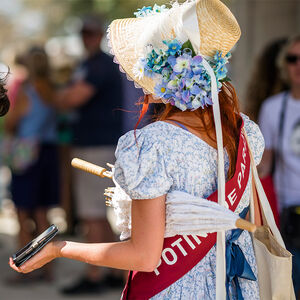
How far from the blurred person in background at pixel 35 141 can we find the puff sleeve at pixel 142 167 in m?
3.30

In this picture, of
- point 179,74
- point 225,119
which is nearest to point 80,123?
point 225,119

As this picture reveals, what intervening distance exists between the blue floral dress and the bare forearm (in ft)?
0.50

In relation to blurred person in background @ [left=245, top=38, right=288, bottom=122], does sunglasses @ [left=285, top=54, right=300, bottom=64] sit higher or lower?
higher

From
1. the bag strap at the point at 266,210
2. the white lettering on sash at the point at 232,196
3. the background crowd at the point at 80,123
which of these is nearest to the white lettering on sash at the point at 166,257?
the white lettering on sash at the point at 232,196

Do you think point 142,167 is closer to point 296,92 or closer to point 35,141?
point 296,92

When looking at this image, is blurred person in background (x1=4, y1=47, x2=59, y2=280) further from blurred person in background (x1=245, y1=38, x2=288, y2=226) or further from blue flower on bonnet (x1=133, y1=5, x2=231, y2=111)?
blue flower on bonnet (x1=133, y1=5, x2=231, y2=111)

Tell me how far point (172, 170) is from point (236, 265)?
1.29ft

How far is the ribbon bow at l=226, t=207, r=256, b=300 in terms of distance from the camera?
200 cm

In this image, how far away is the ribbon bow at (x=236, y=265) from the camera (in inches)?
78.5

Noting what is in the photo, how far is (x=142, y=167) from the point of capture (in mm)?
1818

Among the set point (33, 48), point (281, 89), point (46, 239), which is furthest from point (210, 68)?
point (33, 48)

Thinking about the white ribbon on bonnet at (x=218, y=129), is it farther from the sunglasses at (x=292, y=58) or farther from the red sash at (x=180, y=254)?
the sunglasses at (x=292, y=58)

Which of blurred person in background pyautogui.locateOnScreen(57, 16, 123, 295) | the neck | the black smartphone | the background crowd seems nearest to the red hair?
the black smartphone

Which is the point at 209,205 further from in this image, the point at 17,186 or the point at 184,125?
the point at 17,186
